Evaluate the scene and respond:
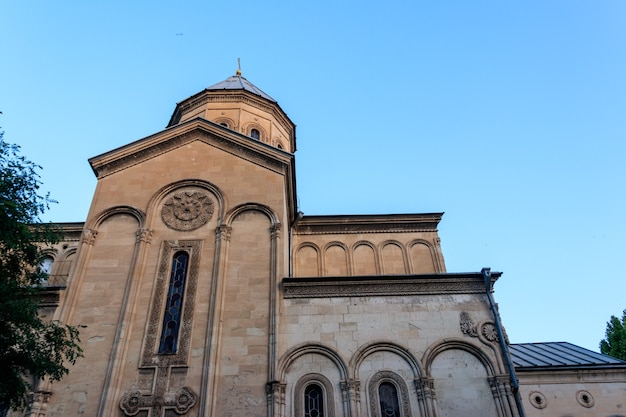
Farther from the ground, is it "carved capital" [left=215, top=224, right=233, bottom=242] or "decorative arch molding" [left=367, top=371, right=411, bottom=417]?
"carved capital" [left=215, top=224, right=233, bottom=242]

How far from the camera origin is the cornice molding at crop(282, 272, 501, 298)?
11633 millimetres

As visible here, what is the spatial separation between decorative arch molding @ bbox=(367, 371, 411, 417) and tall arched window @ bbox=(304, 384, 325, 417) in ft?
3.51

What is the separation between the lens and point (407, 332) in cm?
1110

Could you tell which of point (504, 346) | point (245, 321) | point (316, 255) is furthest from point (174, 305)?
point (504, 346)

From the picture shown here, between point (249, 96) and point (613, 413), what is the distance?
17.4 meters

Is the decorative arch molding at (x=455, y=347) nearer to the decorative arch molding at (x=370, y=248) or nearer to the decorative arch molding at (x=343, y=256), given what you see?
the decorative arch molding at (x=370, y=248)

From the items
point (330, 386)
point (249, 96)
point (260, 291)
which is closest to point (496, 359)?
point (330, 386)

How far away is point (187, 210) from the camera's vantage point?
13.2 metres

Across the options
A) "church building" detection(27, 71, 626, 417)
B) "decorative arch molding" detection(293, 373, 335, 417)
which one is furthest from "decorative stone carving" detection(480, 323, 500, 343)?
"decorative arch molding" detection(293, 373, 335, 417)

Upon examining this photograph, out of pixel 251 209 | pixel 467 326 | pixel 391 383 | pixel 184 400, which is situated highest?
pixel 251 209

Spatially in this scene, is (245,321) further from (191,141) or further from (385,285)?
(191,141)

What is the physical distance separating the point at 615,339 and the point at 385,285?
77.5 ft

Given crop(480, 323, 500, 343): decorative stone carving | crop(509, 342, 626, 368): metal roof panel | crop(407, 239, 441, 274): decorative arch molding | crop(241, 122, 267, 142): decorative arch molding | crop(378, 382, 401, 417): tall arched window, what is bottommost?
crop(378, 382, 401, 417): tall arched window

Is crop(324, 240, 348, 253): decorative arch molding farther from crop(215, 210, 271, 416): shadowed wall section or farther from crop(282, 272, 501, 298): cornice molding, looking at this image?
crop(282, 272, 501, 298): cornice molding
